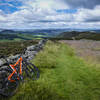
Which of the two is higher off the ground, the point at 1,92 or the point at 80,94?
the point at 1,92

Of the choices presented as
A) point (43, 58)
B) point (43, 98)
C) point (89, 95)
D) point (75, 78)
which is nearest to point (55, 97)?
point (43, 98)

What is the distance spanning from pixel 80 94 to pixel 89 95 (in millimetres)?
459

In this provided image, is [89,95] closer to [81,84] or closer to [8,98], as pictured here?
[81,84]

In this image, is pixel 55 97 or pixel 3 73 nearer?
pixel 55 97

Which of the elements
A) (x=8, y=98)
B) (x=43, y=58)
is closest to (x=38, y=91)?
(x=8, y=98)

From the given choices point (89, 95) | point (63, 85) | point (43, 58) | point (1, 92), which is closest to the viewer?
point (1, 92)

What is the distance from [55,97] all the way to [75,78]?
120 inches

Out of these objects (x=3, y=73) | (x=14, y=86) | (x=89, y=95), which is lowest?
(x=89, y=95)

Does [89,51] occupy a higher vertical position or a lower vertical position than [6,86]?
higher

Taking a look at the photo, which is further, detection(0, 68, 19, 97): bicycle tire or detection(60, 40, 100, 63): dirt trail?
detection(60, 40, 100, 63): dirt trail

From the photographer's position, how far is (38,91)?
5.41 metres

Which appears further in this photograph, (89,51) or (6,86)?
(89,51)

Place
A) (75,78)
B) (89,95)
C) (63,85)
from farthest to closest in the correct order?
1. (75,78)
2. (63,85)
3. (89,95)

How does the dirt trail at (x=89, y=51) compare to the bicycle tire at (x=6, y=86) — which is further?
the dirt trail at (x=89, y=51)
